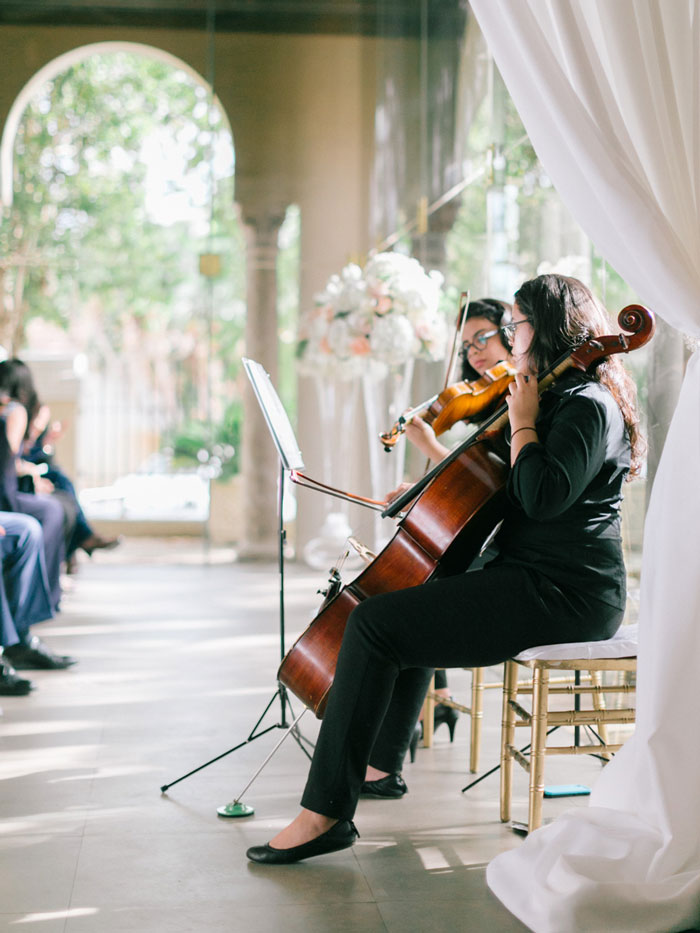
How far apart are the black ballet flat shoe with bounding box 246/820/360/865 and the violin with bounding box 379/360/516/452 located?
869mm

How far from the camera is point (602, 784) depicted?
2258mm

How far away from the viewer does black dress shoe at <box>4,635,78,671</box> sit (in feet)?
14.0

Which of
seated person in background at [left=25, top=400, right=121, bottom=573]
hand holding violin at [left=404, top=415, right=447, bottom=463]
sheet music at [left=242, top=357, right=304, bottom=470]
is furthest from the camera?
seated person in background at [left=25, top=400, right=121, bottom=573]

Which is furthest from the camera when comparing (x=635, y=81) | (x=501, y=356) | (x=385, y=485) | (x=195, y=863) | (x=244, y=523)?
(x=244, y=523)

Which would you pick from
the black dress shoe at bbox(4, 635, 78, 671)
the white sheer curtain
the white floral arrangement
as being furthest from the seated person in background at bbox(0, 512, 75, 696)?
the white sheer curtain

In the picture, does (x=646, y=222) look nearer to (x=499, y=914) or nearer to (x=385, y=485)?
(x=499, y=914)

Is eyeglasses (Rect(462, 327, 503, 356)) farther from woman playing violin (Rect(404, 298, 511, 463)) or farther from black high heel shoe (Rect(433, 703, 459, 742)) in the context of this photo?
black high heel shoe (Rect(433, 703, 459, 742))

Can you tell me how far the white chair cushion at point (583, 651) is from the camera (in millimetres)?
2389

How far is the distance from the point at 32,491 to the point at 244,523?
103 inches

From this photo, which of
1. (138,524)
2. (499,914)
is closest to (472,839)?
(499,914)

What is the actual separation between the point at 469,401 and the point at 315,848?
1051 mm

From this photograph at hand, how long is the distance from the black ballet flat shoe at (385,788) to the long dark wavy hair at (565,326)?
1040 millimetres

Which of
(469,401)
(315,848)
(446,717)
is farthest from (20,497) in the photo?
(315,848)

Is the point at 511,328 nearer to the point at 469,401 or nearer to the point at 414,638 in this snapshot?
the point at 469,401
